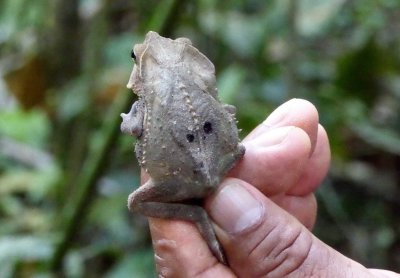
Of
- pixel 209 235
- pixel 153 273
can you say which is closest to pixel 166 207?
pixel 209 235

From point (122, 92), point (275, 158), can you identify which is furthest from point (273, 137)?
point (122, 92)

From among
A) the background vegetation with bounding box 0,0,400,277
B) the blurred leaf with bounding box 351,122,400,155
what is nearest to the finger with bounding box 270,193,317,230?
the background vegetation with bounding box 0,0,400,277

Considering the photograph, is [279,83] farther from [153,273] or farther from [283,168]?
[283,168]

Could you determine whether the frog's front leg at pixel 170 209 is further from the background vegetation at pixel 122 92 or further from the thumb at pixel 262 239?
the background vegetation at pixel 122 92

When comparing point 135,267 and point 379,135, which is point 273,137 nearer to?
point 135,267

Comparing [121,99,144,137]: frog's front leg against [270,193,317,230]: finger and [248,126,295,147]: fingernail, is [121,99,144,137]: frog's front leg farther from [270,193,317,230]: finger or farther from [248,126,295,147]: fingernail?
[270,193,317,230]: finger

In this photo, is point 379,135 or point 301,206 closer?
point 301,206
